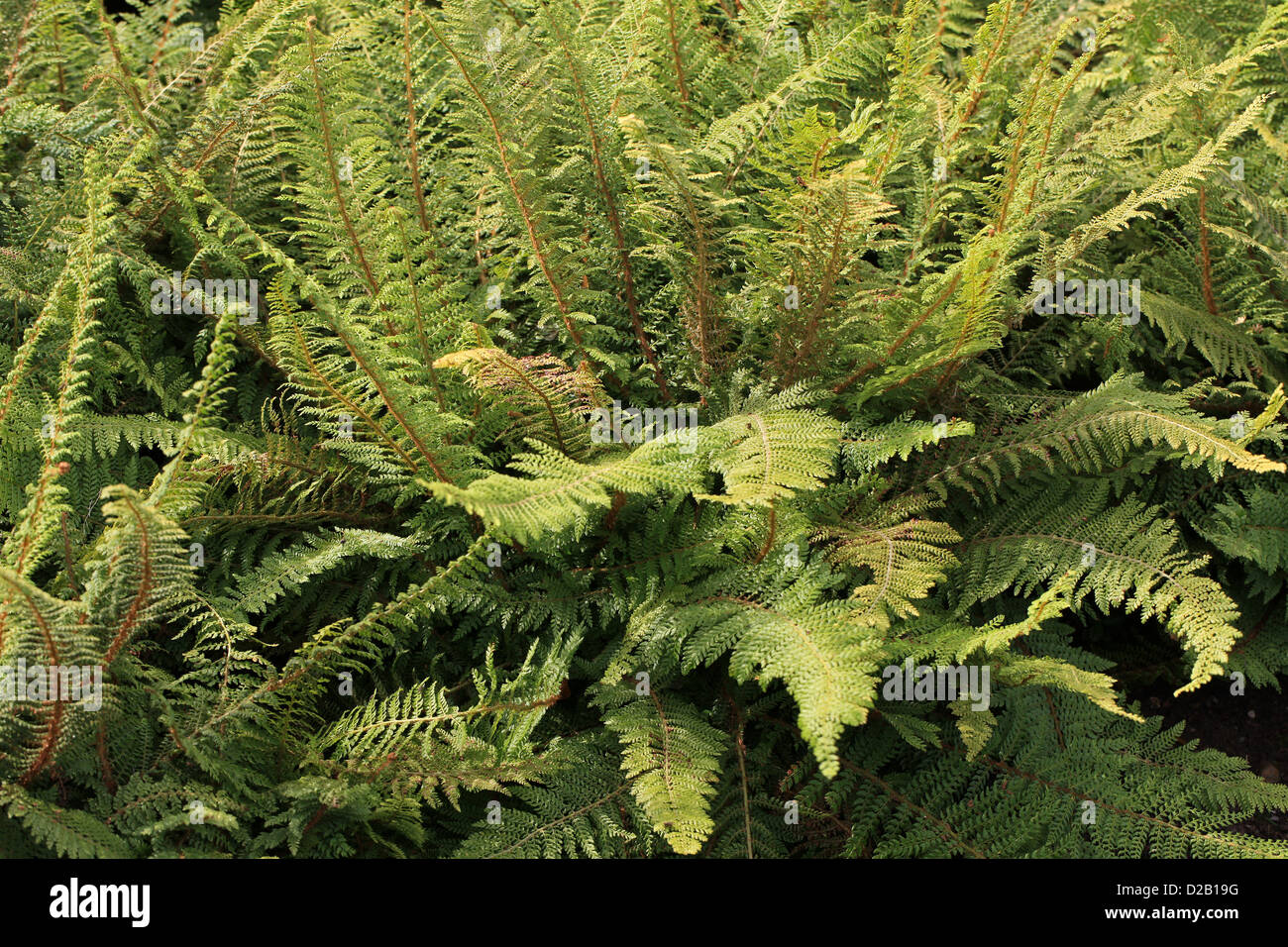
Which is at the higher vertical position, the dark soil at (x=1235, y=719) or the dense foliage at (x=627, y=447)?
the dense foliage at (x=627, y=447)

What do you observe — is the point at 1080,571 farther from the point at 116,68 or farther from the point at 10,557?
the point at 116,68

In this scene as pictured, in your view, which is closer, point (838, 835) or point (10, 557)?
point (10, 557)

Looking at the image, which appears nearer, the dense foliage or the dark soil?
the dense foliage

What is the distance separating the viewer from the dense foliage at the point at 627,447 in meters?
2.16

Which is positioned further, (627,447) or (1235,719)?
(1235,719)

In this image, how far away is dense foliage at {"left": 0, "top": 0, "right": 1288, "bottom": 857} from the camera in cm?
216

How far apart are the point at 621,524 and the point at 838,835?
854 millimetres

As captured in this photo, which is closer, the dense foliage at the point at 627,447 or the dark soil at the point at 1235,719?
the dense foliage at the point at 627,447

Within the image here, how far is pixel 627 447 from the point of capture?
2582 millimetres

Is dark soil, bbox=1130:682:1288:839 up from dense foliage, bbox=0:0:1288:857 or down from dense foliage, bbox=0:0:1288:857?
down

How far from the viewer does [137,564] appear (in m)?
2.00

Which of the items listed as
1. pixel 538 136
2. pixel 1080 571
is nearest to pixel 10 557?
pixel 538 136

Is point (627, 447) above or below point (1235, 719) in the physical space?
above

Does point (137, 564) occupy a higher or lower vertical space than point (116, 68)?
lower
